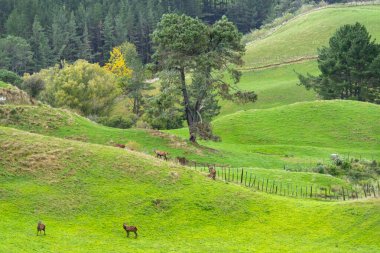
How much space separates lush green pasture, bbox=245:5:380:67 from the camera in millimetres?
127438

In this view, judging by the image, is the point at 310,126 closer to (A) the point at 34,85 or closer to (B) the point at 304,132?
(B) the point at 304,132

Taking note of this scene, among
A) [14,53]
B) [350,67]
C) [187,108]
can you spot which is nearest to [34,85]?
[14,53]

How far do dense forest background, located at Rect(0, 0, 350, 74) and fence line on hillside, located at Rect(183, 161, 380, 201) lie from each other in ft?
359

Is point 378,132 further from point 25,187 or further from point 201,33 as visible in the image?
point 25,187

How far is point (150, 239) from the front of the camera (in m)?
32.9

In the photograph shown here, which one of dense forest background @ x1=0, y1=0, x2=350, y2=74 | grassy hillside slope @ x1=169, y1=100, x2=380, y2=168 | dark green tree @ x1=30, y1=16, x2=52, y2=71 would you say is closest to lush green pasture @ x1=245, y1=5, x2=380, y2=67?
dense forest background @ x1=0, y1=0, x2=350, y2=74

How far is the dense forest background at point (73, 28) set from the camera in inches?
6107

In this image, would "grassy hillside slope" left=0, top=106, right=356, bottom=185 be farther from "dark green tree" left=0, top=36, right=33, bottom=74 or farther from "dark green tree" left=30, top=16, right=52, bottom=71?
"dark green tree" left=30, top=16, right=52, bottom=71

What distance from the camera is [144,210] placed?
1427 inches

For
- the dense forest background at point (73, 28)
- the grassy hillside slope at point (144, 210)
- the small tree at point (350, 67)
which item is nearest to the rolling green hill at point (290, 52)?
the small tree at point (350, 67)

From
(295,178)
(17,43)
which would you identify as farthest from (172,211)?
(17,43)

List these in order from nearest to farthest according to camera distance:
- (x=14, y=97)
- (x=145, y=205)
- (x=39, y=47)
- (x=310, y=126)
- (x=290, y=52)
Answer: (x=145, y=205) < (x=14, y=97) < (x=310, y=126) < (x=290, y=52) < (x=39, y=47)

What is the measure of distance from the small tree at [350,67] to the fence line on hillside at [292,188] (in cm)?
4277

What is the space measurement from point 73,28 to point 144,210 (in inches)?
5343
